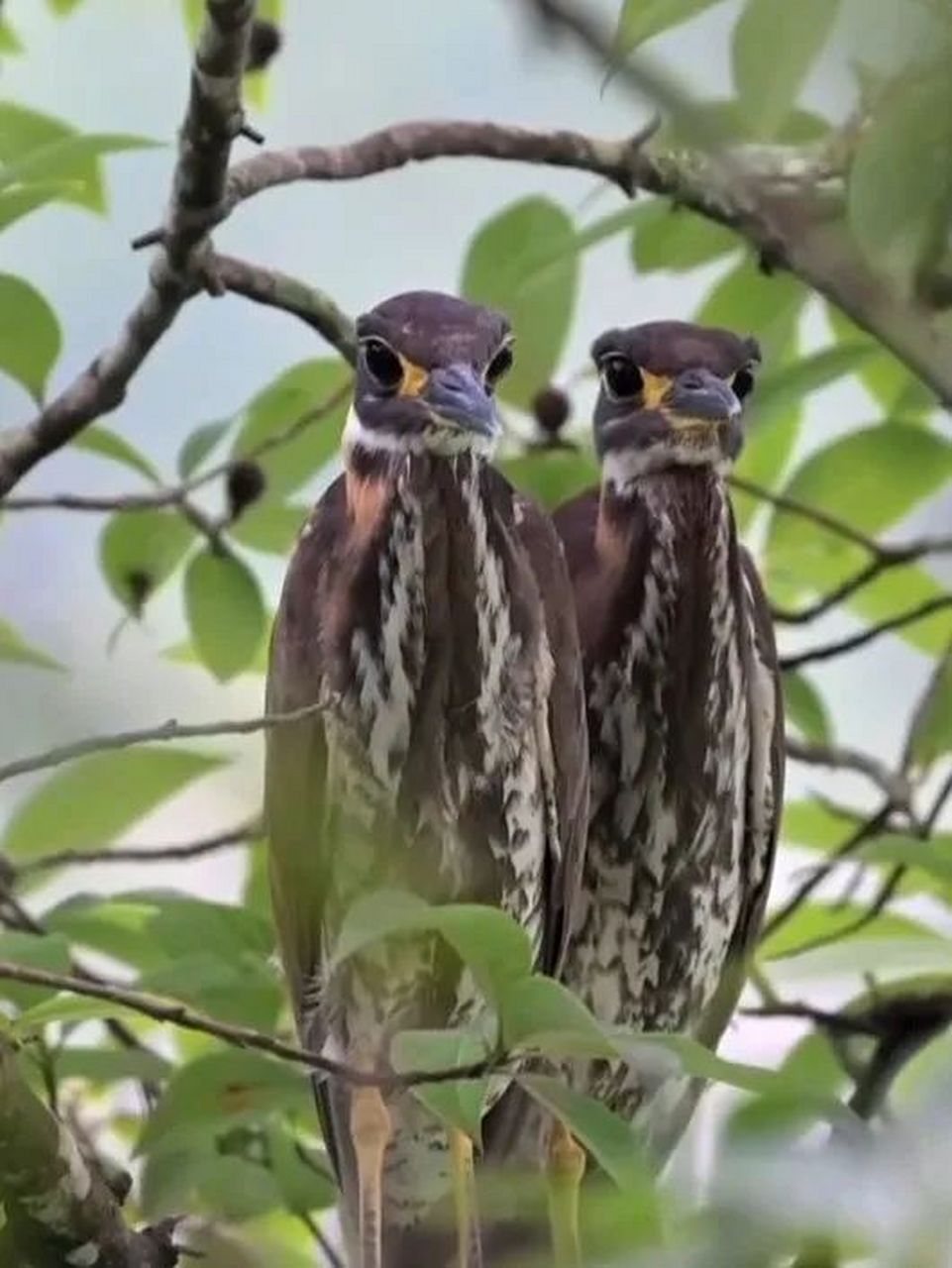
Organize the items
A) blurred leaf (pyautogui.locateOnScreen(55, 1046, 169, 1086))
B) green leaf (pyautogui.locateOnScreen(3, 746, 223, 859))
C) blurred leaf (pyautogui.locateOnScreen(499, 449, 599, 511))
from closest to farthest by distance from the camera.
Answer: blurred leaf (pyautogui.locateOnScreen(55, 1046, 169, 1086))
green leaf (pyautogui.locateOnScreen(3, 746, 223, 859))
blurred leaf (pyautogui.locateOnScreen(499, 449, 599, 511))

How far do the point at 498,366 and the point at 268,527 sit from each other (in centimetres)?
21

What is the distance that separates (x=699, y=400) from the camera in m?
1.19

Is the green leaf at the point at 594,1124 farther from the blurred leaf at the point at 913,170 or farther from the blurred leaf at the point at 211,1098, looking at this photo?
the blurred leaf at the point at 211,1098

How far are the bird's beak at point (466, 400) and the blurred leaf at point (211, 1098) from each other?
29cm

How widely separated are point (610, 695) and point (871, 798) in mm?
312

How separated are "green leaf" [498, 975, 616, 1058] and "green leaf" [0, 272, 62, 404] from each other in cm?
54

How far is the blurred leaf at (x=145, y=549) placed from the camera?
1.22m

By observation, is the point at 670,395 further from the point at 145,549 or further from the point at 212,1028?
the point at 212,1028

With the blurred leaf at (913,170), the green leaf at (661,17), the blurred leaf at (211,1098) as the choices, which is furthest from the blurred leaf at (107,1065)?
the blurred leaf at (913,170)

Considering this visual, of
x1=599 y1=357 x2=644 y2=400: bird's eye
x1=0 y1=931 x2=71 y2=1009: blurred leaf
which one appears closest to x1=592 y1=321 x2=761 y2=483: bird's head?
x1=599 y1=357 x2=644 y2=400: bird's eye

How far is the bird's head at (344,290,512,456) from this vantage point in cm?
104

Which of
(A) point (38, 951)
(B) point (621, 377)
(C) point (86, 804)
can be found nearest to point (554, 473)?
(B) point (621, 377)

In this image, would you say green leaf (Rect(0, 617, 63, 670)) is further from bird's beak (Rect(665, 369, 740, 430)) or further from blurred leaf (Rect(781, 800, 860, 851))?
blurred leaf (Rect(781, 800, 860, 851))

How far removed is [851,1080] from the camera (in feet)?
3.41
